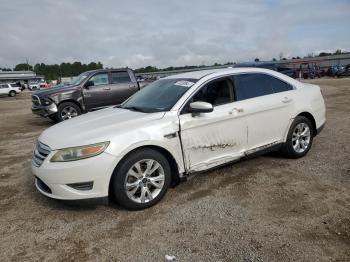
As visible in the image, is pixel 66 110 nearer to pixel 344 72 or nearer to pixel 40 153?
pixel 40 153

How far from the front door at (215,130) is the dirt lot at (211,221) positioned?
1.35ft

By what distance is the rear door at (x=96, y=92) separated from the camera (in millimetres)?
10781

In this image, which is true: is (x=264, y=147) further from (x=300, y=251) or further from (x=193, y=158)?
(x=300, y=251)

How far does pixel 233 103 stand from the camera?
4.56 m

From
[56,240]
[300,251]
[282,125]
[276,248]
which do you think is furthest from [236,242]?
[282,125]

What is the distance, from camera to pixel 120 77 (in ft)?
37.5

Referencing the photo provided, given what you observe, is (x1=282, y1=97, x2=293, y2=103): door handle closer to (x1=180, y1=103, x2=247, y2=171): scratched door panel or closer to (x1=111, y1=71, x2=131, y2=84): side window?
(x1=180, y1=103, x2=247, y2=171): scratched door panel

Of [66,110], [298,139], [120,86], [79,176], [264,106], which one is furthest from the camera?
[120,86]

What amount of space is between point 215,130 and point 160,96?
96 centimetres

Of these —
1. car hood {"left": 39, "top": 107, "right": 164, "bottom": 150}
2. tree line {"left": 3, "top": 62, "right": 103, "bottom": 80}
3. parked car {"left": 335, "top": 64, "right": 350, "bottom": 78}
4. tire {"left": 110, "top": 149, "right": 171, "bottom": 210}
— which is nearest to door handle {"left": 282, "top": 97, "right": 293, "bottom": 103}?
car hood {"left": 39, "top": 107, "right": 164, "bottom": 150}

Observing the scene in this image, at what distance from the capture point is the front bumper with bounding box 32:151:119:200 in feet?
11.6

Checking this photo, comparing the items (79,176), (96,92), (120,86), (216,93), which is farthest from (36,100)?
(79,176)

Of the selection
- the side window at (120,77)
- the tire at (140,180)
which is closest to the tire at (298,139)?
the tire at (140,180)

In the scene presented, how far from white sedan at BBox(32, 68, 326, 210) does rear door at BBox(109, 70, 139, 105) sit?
605cm
